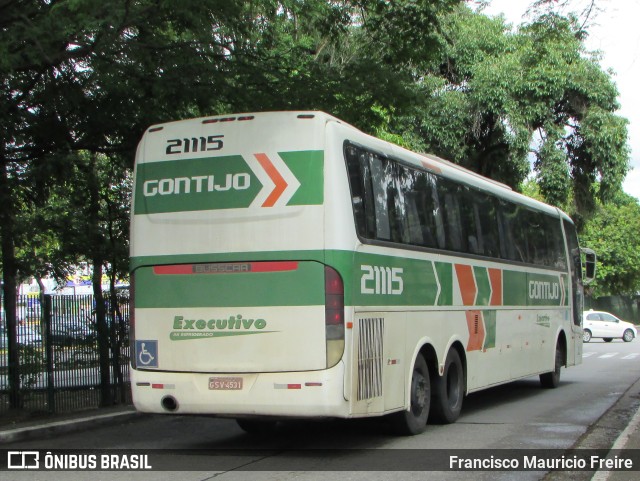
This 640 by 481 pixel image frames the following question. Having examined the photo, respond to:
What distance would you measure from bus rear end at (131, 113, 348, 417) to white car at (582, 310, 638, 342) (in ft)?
115

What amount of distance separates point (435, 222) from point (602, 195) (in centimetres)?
1817

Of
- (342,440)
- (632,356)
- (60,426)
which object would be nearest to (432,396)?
(342,440)

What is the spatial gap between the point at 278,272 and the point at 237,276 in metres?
0.47

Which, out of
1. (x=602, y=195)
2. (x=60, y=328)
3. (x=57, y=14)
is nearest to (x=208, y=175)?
(x=57, y=14)

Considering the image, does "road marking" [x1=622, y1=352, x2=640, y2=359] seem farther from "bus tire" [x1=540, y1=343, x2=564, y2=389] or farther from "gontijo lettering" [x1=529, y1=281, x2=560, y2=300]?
"gontijo lettering" [x1=529, y1=281, x2=560, y2=300]

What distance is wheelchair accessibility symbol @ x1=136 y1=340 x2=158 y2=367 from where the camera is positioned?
909cm

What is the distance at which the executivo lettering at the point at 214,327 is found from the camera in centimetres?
865

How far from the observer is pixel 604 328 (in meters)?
41.0

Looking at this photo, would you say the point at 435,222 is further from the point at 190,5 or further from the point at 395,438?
the point at 190,5

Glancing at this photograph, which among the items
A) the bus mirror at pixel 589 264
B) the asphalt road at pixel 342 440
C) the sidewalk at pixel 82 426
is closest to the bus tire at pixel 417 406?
the asphalt road at pixel 342 440

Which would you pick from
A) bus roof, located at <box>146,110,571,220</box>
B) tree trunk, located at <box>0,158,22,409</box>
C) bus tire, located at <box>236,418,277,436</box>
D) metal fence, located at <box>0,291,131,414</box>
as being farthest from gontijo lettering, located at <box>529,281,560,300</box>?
tree trunk, located at <box>0,158,22,409</box>

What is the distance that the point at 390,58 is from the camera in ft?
45.1

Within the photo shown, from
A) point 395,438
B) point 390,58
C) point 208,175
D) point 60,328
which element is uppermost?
point 390,58

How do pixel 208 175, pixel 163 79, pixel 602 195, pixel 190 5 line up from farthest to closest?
pixel 602 195
pixel 163 79
pixel 190 5
pixel 208 175
